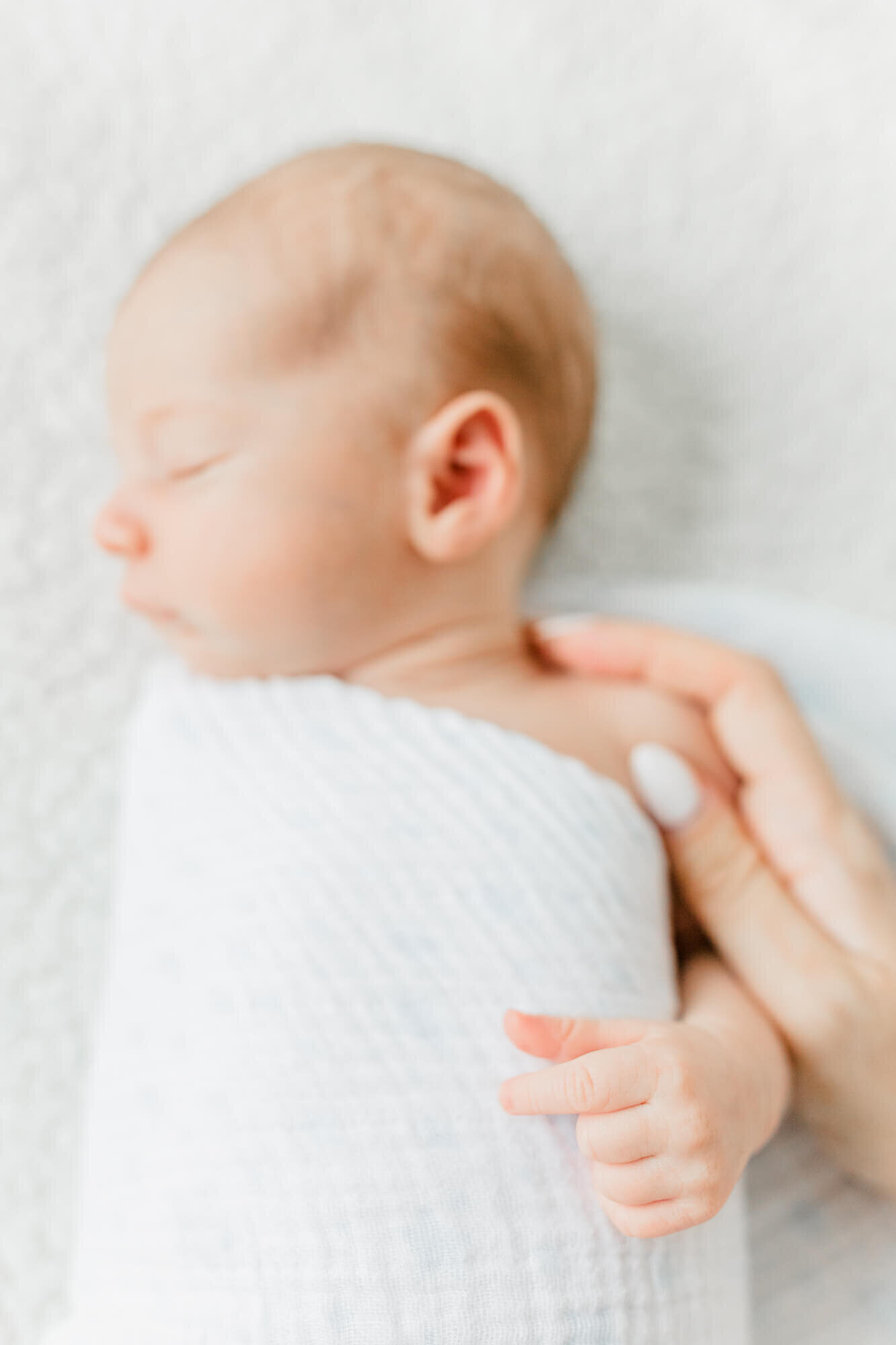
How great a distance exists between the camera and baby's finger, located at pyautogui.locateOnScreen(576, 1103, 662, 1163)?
0.72 m

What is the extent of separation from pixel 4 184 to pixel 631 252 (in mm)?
624

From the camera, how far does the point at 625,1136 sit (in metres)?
0.72

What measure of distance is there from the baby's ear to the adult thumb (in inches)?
8.9

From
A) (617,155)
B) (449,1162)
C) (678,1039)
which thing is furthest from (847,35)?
(449,1162)

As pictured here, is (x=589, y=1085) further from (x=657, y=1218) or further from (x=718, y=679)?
(x=718, y=679)

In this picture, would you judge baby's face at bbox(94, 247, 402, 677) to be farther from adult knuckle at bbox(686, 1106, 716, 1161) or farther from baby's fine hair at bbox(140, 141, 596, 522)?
adult knuckle at bbox(686, 1106, 716, 1161)

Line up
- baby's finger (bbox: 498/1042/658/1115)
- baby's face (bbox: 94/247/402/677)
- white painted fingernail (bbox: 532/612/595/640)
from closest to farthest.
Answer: baby's finger (bbox: 498/1042/658/1115), baby's face (bbox: 94/247/402/677), white painted fingernail (bbox: 532/612/595/640)

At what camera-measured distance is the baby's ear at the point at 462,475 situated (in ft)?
2.99

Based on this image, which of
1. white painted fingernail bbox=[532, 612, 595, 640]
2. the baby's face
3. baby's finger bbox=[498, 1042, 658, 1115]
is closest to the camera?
baby's finger bbox=[498, 1042, 658, 1115]

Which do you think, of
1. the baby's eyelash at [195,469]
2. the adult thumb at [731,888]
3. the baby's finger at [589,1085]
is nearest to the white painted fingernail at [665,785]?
the adult thumb at [731,888]

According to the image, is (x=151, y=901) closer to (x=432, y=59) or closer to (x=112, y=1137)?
(x=112, y=1137)

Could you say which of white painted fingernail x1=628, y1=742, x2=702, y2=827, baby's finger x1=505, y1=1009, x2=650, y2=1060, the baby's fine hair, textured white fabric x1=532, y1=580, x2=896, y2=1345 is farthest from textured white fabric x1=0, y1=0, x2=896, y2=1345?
baby's finger x1=505, y1=1009, x2=650, y2=1060

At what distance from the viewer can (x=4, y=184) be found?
1.12 meters

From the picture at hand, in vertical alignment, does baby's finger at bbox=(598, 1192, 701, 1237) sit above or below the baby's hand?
below
